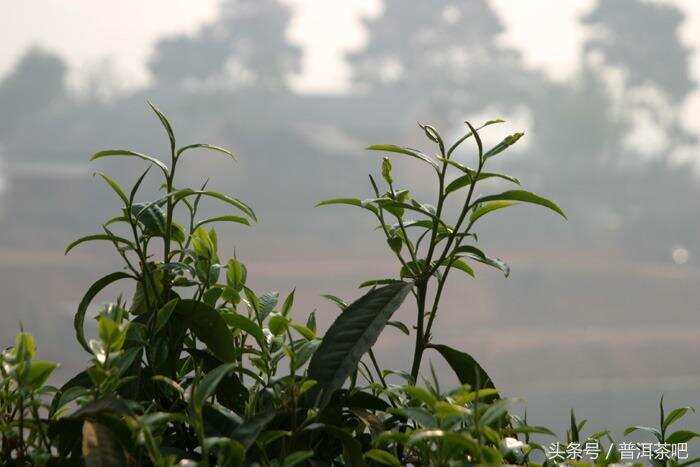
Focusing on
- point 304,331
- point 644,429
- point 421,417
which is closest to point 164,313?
point 304,331

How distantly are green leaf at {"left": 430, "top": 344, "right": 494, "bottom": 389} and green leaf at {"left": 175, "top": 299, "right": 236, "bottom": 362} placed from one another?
0.63 feet

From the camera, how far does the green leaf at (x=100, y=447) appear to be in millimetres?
586

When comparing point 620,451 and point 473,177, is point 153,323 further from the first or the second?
point 620,451

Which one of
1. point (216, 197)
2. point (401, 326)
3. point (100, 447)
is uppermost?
point (216, 197)

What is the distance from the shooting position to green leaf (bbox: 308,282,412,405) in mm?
688

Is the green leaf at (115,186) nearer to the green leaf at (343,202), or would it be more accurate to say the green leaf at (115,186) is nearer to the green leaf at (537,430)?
the green leaf at (343,202)

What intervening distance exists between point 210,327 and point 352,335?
131 millimetres

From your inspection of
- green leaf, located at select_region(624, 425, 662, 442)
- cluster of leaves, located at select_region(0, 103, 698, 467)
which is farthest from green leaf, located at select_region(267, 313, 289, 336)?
green leaf, located at select_region(624, 425, 662, 442)

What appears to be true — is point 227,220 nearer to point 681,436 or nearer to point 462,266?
point 462,266

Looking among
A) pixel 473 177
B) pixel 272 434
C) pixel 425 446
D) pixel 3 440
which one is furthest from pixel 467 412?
pixel 3 440

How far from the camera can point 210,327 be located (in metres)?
0.75

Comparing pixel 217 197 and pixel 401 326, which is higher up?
pixel 217 197

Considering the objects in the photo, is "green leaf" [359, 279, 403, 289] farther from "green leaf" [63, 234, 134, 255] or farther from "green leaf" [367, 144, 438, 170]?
"green leaf" [63, 234, 134, 255]

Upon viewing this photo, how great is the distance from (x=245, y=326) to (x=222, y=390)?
0.06 m
